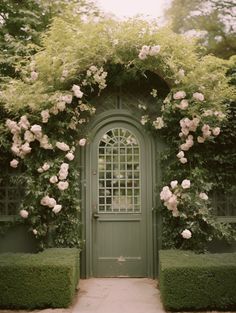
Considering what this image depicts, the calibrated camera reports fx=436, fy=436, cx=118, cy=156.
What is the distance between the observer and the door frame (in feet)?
24.1

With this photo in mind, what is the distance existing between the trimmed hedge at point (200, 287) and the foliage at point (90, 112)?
130cm

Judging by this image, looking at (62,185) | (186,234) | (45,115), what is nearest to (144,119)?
(45,115)

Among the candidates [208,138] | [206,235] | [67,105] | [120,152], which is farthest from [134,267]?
[67,105]

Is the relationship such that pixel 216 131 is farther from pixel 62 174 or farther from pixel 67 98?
pixel 62 174

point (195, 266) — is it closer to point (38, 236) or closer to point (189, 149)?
point (189, 149)

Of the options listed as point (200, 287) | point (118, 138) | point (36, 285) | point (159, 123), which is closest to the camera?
point (200, 287)

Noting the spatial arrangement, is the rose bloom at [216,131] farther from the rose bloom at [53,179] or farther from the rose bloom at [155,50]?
the rose bloom at [53,179]

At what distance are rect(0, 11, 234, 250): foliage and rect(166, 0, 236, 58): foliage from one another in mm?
10330

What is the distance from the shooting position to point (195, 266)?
552 centimetres

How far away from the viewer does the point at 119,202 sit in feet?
24.6

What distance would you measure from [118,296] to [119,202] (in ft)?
5.83

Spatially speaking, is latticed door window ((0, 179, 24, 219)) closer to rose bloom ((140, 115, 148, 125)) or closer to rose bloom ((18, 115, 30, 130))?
rose bloom ((18, 115, 30, 130))

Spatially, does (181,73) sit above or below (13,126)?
above

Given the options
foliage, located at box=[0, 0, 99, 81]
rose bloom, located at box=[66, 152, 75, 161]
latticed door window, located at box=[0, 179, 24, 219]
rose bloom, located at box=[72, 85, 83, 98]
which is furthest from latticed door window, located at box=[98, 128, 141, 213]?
foliage, located at box=[0, 0, 99, 81]
